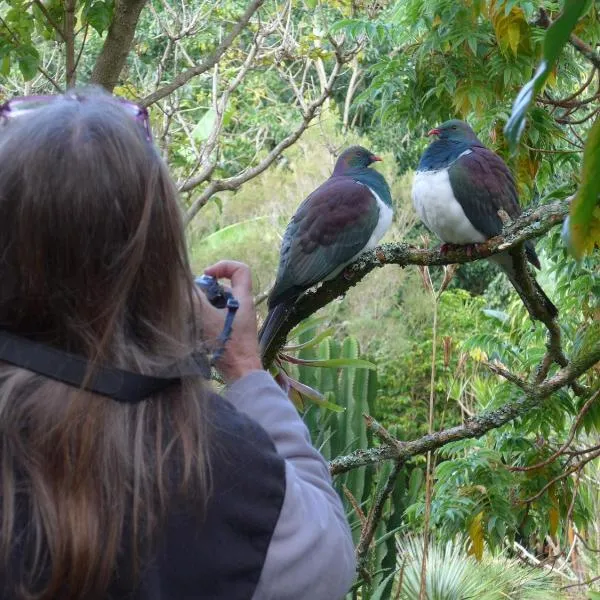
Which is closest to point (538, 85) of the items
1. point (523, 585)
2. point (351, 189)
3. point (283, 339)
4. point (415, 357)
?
point (283, 339)

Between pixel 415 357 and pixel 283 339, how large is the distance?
756 centimetres

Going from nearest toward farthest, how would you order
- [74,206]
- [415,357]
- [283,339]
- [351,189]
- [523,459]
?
1. [74,206]
2. [283,339]
3. [523,459]
4. [351,189]
5. [415,357]

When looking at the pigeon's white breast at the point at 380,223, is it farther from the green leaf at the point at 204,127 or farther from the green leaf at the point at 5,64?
the green leaf at the point at 204,127

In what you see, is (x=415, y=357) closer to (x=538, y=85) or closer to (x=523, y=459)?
(x=523, y=459)

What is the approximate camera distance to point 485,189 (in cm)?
259

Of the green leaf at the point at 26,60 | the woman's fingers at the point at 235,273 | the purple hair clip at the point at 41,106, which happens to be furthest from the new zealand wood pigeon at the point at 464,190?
the purple hair clip at the point at 41,106

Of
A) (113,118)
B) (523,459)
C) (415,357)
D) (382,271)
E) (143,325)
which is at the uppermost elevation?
(113,118)

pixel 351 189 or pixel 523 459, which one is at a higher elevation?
pixel 351 189

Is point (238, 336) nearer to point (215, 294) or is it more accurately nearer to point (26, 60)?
point (215, 294)

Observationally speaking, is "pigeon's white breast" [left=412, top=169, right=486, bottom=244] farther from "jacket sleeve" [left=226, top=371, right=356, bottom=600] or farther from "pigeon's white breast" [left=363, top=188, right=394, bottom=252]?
"jacket sleeve" [left=226, top=371, right=356, bottom=600]

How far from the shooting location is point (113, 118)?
0.76m

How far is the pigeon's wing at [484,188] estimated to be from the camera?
8.42 ft

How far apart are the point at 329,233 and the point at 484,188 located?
575mm

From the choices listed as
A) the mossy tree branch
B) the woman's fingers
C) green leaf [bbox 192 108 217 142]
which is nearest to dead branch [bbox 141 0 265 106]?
the mossy tree branch
